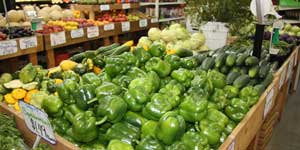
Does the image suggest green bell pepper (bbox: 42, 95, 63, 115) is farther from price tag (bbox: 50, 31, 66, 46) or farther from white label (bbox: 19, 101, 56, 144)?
price tag (bbox: 50, 31, 66, 46)

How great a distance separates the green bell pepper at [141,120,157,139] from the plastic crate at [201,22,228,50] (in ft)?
6.11

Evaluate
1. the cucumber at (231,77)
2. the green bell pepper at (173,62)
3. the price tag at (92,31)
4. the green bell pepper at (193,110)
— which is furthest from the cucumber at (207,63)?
the price tag at (92,31)

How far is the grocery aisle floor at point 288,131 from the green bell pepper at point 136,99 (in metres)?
2.07

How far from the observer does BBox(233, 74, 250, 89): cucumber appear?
1.67 meters

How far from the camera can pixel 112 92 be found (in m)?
1.28

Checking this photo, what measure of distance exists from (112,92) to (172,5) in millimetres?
5986

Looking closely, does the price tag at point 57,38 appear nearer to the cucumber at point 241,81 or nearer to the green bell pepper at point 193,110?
the cucumber at point 241,81

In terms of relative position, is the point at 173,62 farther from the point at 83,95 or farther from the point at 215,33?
the point at 215,33

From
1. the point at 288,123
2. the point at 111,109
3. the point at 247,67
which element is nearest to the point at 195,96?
the point at 111,109

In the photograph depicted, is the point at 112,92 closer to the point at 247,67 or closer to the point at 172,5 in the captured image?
the point at 247,67

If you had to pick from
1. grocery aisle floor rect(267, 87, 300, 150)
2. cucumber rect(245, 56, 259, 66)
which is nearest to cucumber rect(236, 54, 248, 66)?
cucumber rect(245, 56, 259, 66)

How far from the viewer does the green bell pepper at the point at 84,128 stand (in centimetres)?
111

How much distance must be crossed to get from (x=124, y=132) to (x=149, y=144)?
0.44 feet

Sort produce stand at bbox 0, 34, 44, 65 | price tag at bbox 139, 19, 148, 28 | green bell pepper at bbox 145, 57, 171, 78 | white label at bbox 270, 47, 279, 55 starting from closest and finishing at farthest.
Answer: green bell pepper at bbox 145, 57, 171, 78
white label at bbox 270, 47, 279, 55
produce stand at bbox 0, 34, 44, 65
price tag at bbox 139, 19, 148, 28
